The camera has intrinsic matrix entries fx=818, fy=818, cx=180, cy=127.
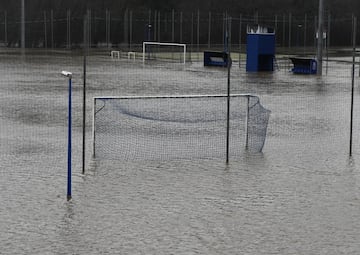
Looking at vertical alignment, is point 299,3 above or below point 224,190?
above

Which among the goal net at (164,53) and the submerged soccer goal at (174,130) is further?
the goal net at (164,53)

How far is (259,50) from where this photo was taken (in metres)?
41.1

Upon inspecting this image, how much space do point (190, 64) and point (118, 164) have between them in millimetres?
33792

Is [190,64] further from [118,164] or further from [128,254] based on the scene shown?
[128,254]

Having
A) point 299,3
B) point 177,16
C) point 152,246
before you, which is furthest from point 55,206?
point 299,3

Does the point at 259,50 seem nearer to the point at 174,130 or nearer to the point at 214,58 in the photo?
the point at 214,58

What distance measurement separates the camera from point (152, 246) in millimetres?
8805

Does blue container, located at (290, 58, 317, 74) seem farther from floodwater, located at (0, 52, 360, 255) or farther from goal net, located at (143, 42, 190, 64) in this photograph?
floodwater, located at (0, 52, 360, 255)

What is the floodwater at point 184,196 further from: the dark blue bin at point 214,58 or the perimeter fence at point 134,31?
the perimeter fence at point 134,31

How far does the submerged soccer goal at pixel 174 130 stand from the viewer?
14.9 metres

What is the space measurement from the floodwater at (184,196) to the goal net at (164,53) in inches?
1183

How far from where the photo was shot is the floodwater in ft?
29.6

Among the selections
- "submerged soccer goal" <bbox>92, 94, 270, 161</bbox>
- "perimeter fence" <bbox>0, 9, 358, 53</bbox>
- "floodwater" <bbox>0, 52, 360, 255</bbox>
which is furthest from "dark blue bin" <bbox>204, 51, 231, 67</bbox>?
"floodwater" <bbox>0, 52, 360, 255</bbox>

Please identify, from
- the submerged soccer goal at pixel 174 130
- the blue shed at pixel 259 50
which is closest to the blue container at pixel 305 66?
the blue shed at pixel 259 50
